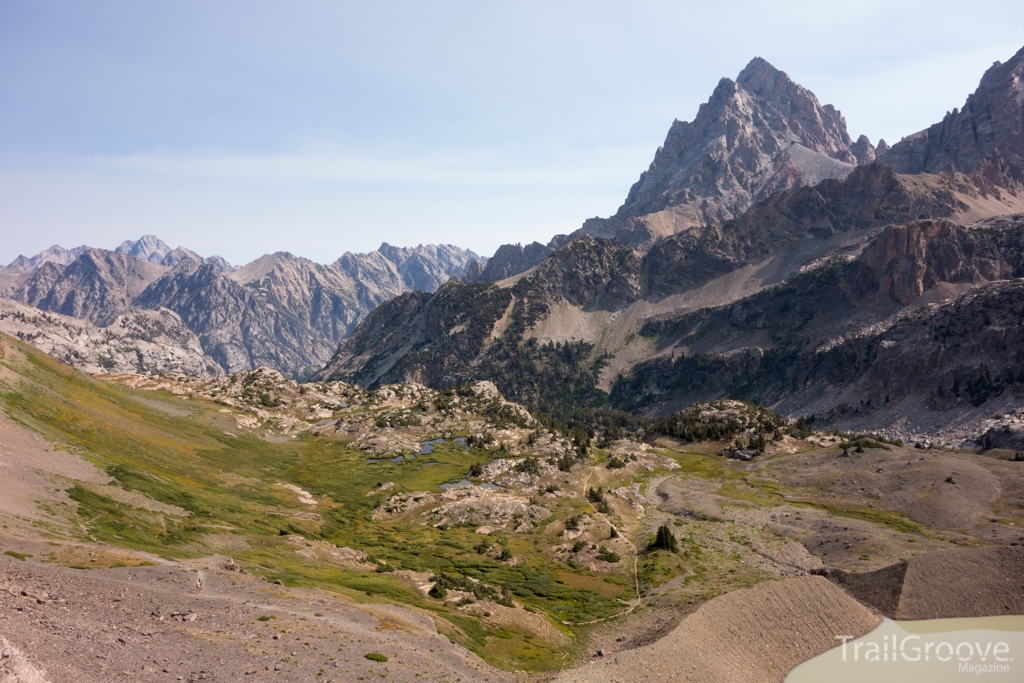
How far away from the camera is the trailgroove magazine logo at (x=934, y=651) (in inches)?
2388

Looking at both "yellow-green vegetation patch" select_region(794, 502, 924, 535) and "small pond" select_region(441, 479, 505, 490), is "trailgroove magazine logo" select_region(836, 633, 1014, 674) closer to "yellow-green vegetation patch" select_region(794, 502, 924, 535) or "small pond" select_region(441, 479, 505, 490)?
"yellow-green vegetation patch" select_region(794, 502, 924, 535)

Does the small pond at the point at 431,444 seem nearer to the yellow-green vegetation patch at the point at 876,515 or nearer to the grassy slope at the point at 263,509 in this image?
the grassy slope at the point at 263,509

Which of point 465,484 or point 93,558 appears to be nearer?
point 93,558

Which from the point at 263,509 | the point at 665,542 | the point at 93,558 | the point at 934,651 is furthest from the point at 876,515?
the point at 93,558

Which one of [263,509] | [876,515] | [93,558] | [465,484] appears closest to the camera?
[93,558]

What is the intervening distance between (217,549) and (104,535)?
1371cm

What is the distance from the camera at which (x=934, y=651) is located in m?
63.3

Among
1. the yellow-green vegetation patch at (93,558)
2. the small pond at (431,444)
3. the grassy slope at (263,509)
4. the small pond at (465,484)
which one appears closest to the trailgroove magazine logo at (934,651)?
the grassy slope at (263,509)

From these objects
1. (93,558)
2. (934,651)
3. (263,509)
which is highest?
(93,558)

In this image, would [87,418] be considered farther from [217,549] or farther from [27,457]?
[217,549]

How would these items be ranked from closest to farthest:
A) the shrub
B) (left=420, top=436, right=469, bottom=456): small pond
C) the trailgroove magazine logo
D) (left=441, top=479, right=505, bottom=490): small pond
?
1. the trailgroove magazine logo
2. the shrub
3. (left=441, top=479, right=505, bottom=490): small pond
4. (left=420, top=436, right=469, bottom=456): small pond

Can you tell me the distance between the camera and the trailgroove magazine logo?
6066cm

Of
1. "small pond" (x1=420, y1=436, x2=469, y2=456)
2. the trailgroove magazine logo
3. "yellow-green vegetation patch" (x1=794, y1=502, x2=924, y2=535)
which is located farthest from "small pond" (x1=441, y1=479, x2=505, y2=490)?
the trailgroove magazine logo

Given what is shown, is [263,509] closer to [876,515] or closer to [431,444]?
[431,444]
